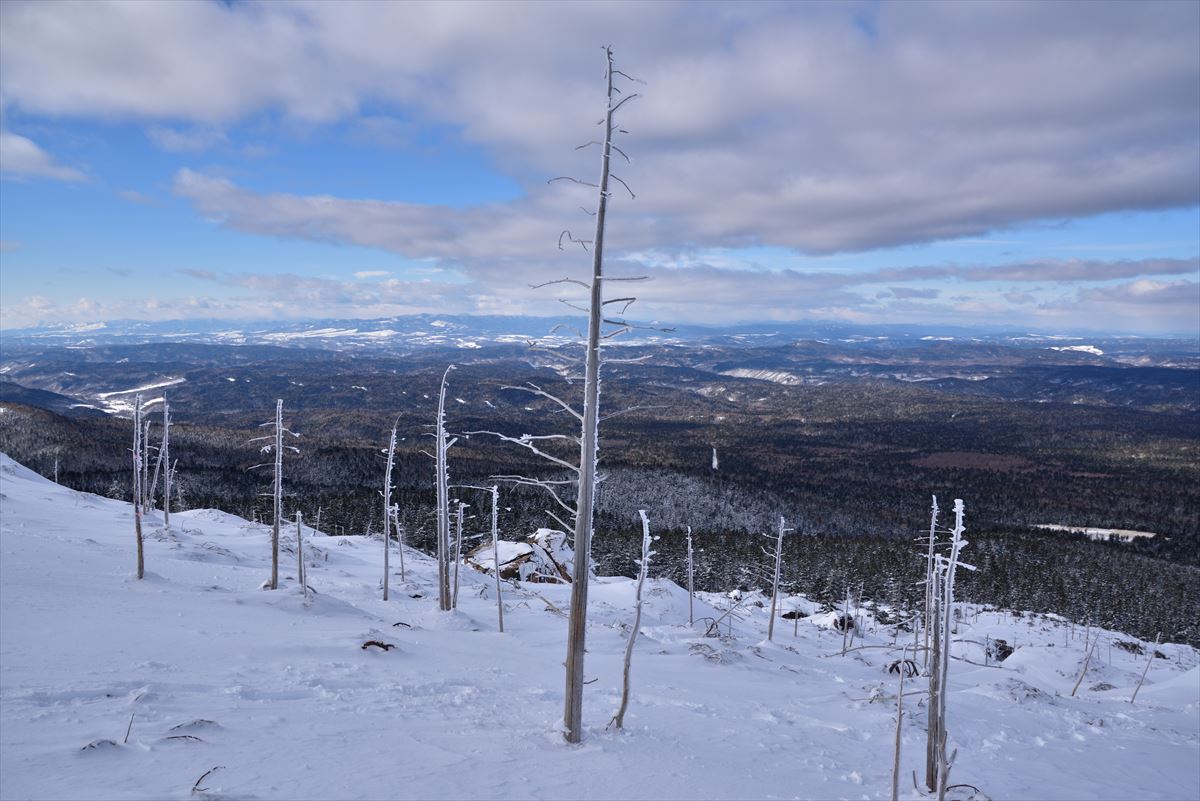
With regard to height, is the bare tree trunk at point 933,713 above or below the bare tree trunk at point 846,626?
above

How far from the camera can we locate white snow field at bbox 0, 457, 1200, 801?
919 centimetres

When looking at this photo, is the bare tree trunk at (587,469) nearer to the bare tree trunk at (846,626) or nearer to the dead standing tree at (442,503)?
the dead standing tree at (442,503)

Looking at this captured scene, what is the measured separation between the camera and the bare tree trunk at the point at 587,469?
34.4 ft

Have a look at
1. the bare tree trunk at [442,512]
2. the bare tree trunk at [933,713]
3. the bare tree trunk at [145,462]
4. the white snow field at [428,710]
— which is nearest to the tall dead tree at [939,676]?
the bare tree trunk at [933,713]

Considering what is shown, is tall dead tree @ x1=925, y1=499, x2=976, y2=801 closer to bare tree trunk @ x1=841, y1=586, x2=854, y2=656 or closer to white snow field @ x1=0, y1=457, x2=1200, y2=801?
white snow field @ x1=0, y1=457, x2=1200, y2=801

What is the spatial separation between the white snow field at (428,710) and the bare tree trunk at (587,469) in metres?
1.11

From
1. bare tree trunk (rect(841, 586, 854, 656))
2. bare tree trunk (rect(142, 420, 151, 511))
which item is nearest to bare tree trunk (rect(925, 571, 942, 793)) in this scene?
bare tree trunk (rect(841, 586, 854, 656))

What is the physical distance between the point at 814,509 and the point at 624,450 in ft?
250

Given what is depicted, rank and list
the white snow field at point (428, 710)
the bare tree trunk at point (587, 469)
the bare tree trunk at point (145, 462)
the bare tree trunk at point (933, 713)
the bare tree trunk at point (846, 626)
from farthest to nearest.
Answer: the bare tree trunk at point (145, 462)
the bare tree trunk at point (846, 626)
the bare tree trunk at point (933, 713)
the bare tree trunk at point (587, 469)
the white snow field at point (428, 710)

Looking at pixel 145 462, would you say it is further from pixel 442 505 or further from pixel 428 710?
pixel 428 710

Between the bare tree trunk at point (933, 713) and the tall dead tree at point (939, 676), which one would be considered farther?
the bare tree trunk at point (933, 713)

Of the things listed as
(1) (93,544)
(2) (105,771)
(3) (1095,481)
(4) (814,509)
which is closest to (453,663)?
(2) (105,771)

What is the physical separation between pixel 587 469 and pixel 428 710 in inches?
252

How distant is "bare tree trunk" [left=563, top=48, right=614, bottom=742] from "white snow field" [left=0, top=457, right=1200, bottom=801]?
3.64 feet
